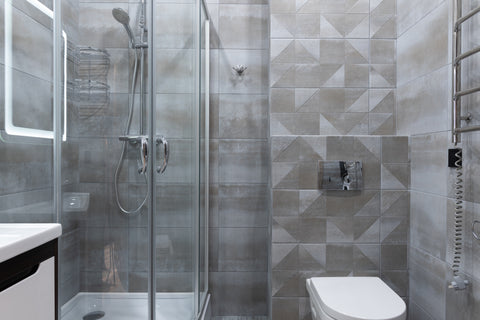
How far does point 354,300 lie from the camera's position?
4.63 ft

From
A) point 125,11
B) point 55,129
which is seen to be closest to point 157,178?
point 55,129

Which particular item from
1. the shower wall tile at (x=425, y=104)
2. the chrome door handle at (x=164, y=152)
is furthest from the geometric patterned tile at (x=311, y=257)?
the chrome door handle at (x=164, y=152)

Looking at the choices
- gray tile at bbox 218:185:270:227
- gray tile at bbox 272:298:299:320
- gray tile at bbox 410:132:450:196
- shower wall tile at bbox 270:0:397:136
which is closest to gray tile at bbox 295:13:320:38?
shower wall tile at bbox 270:0:397:136

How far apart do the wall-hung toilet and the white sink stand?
45.2 inches

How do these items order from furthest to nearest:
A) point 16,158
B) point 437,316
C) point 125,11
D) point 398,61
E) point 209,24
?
point 209,24 < point 398,61 < point 437,316 < point 125,11 < point 16,158

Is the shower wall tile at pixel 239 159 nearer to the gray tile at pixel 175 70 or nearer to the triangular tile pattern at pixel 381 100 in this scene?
the gray tile at pixel 175 70

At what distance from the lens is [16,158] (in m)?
0.81

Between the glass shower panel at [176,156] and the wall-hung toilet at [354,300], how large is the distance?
62cm

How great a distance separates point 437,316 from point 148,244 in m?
1.40

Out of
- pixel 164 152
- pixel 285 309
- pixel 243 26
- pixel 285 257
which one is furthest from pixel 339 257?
pixel 243 26

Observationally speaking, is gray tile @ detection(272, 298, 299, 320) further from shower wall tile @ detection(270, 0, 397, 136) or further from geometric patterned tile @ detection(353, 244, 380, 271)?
shower wall tile @ detection(270, 0, 397, 136)

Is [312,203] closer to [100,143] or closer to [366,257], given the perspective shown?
[366,257]

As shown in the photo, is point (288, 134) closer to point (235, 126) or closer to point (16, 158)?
point (235, 126)

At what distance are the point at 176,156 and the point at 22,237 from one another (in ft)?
2.80
